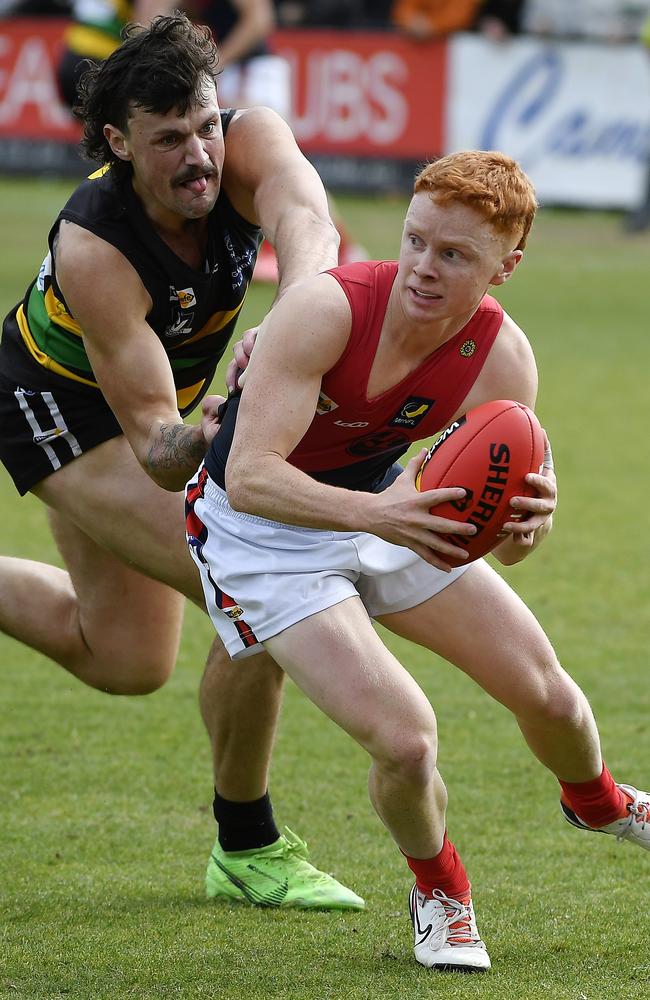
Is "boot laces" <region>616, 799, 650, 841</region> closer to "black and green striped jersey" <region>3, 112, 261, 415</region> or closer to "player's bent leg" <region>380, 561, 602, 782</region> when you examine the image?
"player's bent leg" <region>380, 561, 602, 782</region>

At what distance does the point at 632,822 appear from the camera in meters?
3.88

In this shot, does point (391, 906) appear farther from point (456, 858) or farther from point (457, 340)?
point (457, 340)

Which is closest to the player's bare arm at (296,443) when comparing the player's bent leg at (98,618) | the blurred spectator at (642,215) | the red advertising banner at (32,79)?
the player's bent leg at (98,618)

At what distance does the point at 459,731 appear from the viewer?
209 inches

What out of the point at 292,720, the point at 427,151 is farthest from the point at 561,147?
the point at 292,720

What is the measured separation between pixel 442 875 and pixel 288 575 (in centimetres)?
79

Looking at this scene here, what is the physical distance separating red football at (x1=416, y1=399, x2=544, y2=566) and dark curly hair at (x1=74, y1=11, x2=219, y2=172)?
1.23 metres

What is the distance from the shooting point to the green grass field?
11.9 ft

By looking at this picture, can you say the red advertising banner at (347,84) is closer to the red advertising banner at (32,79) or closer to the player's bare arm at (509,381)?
the red advertising banner at (32,79)

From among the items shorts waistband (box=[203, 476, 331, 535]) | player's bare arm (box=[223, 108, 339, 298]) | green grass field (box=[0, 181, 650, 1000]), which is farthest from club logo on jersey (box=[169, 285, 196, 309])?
green grass field (box=[0, 181, 650, 1000])

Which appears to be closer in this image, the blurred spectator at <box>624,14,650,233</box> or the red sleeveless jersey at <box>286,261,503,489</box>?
the red sleeveless jersey at <box>286,261,503,489</box>

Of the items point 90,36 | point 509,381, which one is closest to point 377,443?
point 509,381

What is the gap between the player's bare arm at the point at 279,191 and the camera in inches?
162

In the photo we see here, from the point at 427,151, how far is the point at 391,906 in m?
14.3
